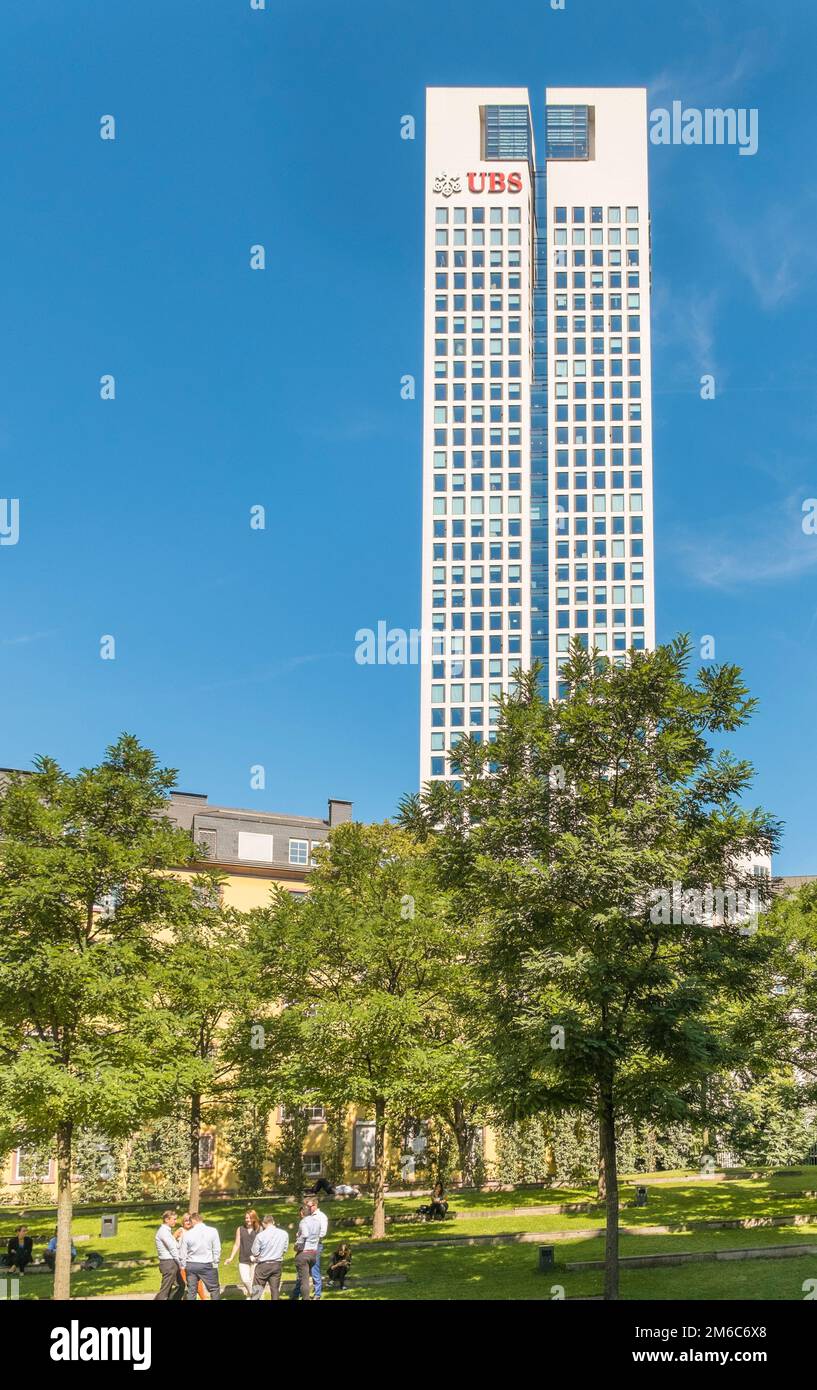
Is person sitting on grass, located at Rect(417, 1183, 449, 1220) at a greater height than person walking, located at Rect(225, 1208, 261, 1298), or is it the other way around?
person walking, located at Rect(225, 1208, 261, 1298)

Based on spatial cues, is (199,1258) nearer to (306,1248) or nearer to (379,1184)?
(306,1248)

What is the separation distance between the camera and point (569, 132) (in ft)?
412

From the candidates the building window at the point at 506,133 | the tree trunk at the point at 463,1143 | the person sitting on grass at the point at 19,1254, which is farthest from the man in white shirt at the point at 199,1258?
the building window at the point at 506,133

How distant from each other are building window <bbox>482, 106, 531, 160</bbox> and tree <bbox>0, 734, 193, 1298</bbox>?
115 m

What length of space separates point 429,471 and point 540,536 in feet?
41.5

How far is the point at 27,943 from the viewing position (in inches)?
905

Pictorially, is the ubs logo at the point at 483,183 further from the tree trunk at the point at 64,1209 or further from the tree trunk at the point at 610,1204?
the tree trunk at the point at 610,1204

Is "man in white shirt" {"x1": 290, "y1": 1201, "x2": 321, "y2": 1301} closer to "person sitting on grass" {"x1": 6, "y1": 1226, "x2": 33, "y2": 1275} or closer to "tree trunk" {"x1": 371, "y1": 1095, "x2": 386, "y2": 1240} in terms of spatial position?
"person sitting on grass" {"x1": 6, "y1": 1226, "x2": 33, "y2": 1275}

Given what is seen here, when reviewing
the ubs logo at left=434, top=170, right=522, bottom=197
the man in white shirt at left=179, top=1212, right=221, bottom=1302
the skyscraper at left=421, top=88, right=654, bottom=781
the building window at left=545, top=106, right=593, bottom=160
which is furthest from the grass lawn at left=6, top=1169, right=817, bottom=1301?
the building window at left=545, top=106, right=593, bottom=160

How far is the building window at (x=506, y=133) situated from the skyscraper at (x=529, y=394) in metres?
0.18

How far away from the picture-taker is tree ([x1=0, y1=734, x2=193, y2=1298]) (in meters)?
22.5

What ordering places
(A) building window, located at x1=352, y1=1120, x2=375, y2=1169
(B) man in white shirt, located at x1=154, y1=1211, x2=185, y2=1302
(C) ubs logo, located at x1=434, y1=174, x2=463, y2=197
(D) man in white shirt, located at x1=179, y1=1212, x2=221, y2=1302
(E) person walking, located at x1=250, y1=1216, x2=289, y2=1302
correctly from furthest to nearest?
1. (C) ubs logo, located at x1=434, y1=174, x2=463, y2=197
2. (A) building window, located at x1=352, y1=1120, x2=375, y2=1169
3. (E) person walking, located at x1=250, y1=1216, x2=289, y2=1302
4. (B) man in white shirt, located at x1=154, y1=1211, x2=185, y2=1302
5. (D) man in white shirt, located at x1=179, y1=1212, x2=221, y2=1302

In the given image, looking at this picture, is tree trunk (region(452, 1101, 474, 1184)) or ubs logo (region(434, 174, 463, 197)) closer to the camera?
tree trunk (region(452, 1101, 474, 1184))
